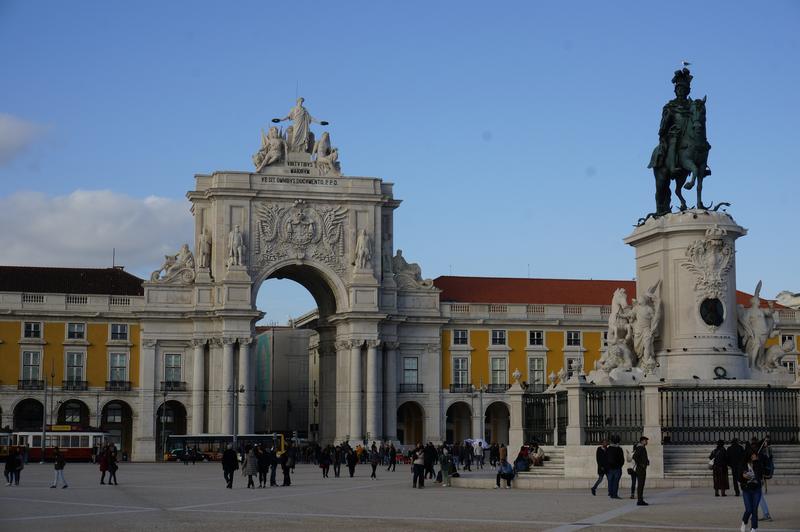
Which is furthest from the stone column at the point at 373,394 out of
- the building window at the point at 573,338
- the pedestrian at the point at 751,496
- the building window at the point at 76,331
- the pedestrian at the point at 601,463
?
the pedestrian at the point at 751,496

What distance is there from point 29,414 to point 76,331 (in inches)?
221

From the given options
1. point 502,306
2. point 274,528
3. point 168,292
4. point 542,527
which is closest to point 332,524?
point 274,528

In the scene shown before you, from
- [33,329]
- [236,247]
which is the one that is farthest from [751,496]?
[33,329]

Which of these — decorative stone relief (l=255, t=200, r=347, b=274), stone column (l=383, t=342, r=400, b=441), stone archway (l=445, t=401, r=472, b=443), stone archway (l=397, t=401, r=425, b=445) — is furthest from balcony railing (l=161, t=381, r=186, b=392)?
stone archway (l=445, t=401, r=472, b=443)

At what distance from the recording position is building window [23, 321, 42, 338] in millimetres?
81312

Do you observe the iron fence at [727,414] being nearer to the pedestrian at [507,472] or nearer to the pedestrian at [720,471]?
the pedestrian at [720,471]

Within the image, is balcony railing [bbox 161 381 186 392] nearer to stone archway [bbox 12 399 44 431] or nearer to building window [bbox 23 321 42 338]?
stone archway [bbox 12 399 44 431]

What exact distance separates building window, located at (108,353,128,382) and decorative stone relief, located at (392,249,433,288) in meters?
16.8

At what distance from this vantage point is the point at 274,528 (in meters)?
23.0

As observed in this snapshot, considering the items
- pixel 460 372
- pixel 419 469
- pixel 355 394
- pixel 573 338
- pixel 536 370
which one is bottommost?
pixel 419 469

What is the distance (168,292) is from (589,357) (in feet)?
86.9

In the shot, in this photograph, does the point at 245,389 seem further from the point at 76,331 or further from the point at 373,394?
the point at 76,331

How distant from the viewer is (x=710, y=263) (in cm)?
3200

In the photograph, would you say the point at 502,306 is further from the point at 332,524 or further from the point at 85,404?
the point at 332,524
